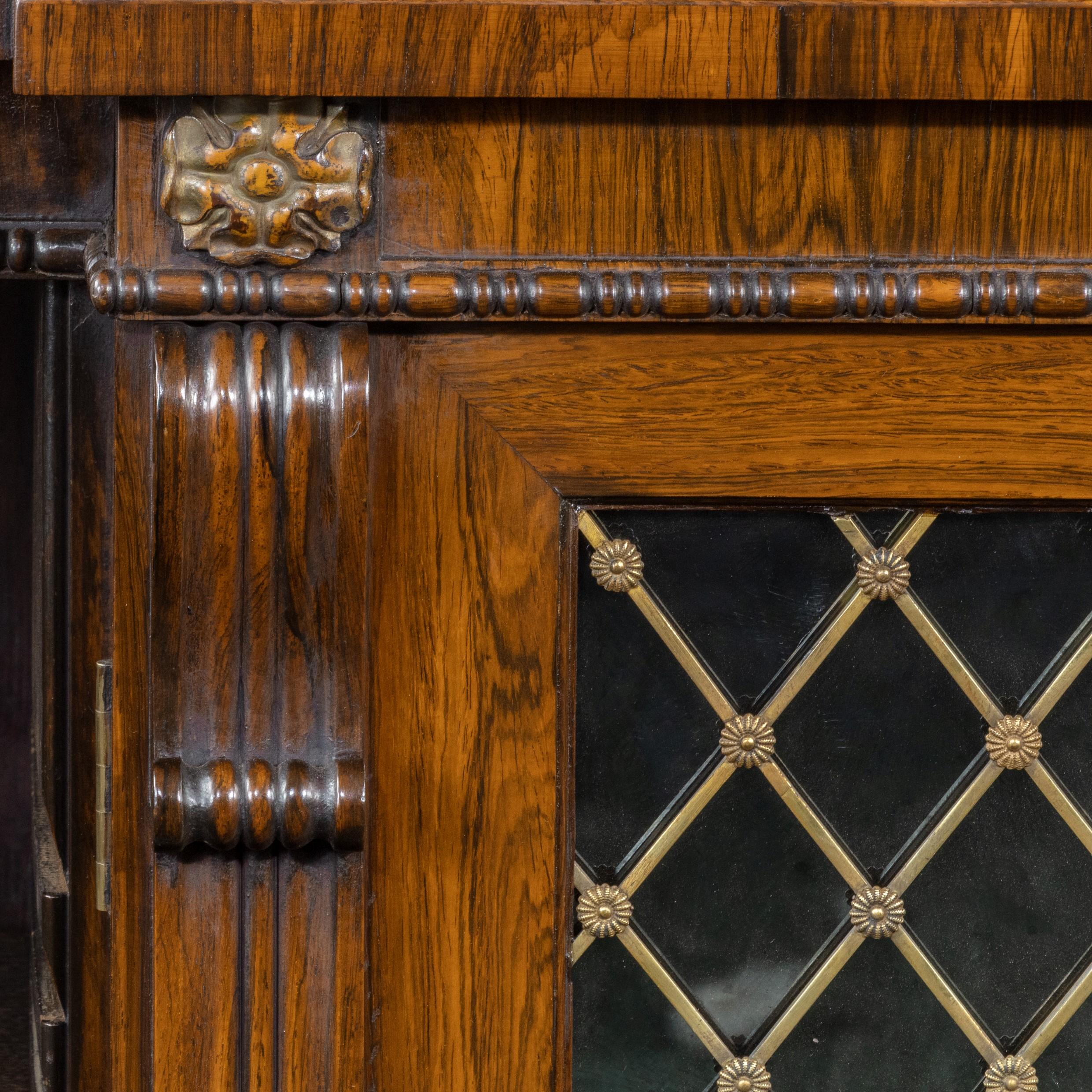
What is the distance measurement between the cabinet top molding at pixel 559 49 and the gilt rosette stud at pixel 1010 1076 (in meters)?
0.52

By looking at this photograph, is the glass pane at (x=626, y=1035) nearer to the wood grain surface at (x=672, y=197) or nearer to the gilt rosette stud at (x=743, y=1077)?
the gilt rosette stud at (x=743, y=1077)

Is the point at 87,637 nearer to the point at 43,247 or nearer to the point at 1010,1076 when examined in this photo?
the point at 43,247

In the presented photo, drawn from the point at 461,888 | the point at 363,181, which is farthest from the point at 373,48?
the point at 461,888

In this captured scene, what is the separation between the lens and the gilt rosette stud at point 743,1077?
759mm

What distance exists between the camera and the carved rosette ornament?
0.66m

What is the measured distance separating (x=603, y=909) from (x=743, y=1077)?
0.41 feet

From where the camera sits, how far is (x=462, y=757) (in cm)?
73

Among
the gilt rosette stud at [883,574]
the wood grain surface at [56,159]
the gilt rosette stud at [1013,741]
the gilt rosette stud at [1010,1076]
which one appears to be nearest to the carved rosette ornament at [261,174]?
the wood grain surface at [56,159]

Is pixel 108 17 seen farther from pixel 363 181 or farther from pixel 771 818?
pixel 771 818

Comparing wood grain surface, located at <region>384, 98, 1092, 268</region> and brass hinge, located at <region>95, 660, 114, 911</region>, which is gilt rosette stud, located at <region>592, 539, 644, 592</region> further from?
brass hinge, located at <region>95, 660, 114, 911</region>

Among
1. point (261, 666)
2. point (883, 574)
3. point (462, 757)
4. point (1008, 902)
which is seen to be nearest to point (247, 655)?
point (261, 666)

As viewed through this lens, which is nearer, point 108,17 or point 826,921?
point 108,17

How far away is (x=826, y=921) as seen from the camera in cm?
76

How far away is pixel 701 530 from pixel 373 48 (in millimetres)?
299
